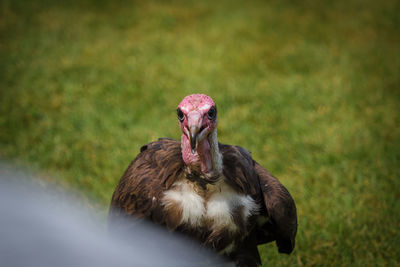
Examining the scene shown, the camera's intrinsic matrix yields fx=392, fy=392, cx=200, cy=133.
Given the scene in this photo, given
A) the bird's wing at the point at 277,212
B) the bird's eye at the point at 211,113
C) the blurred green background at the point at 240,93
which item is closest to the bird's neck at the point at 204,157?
the bird's eye at the point at 211,113

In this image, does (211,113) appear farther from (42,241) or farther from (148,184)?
(42,241)

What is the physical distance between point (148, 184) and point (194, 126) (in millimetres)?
676

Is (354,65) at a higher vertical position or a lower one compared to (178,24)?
lower

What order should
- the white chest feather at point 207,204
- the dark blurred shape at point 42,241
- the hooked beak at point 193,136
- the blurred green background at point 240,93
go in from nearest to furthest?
the dark blurred shape at point 42,241, the hooked beak at point 193,136, the white chest feather at point 207,204, the blurred green background at point 240,93

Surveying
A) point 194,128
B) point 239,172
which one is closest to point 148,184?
point 239,172

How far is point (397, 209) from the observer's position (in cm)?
376

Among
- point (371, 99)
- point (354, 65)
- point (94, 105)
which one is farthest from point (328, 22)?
point (94, 105)

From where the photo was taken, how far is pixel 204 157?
216cm

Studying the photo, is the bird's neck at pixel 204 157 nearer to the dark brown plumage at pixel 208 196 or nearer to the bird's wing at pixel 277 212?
the dark brown plumage at pixel 208 196

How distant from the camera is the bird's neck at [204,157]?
215cm

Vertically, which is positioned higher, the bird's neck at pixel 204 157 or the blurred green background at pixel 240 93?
the blurred green background at pixel 240 93

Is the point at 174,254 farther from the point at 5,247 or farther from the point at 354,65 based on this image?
the point at 354,65

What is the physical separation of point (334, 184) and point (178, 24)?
510cm

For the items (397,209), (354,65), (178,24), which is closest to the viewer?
(397,209)
